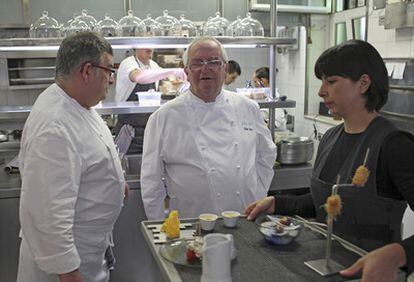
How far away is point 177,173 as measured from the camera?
2.12 meters

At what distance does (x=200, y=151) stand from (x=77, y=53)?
753 millimetres

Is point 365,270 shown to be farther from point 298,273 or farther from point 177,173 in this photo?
point 177,173

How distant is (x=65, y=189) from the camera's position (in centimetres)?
147

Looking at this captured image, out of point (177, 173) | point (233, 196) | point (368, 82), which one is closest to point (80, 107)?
point (177, 173)

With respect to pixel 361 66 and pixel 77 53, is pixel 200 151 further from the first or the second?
pixel 361 66

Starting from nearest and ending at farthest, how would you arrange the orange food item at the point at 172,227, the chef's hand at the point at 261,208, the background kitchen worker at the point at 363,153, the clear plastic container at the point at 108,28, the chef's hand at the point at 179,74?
the background kitchen worker at the point at 363,153 → the orange food item at the point at 172,227 → the chef's hand at the point at 261,208 → the clear plastic container at the point at 108,28 → the chef's hand at the point at 179,74

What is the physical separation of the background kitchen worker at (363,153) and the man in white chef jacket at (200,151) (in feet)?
2.12

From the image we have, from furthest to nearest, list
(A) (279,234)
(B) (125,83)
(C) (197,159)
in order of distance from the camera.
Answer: (B) (125,83) → (C) (197,159) → (A) (279,234)

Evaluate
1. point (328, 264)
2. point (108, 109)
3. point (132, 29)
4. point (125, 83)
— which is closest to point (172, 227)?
point (328, 264)

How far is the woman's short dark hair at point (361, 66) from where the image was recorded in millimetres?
1375

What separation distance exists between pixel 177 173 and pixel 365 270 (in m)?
1.20

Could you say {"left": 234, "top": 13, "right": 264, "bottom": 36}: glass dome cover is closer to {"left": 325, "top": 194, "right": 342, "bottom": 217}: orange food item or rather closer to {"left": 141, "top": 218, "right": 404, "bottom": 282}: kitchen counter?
{"left": 141, "top": 218, "right": 404, "bottom": 282}: kitchen counter

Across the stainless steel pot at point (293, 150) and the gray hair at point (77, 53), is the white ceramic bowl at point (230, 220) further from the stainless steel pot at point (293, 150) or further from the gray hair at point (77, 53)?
the stainless steel pot at point (293, 150)

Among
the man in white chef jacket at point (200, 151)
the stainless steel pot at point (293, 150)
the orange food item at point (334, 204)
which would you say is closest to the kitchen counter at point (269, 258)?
the orange food item at point (334, 204)
